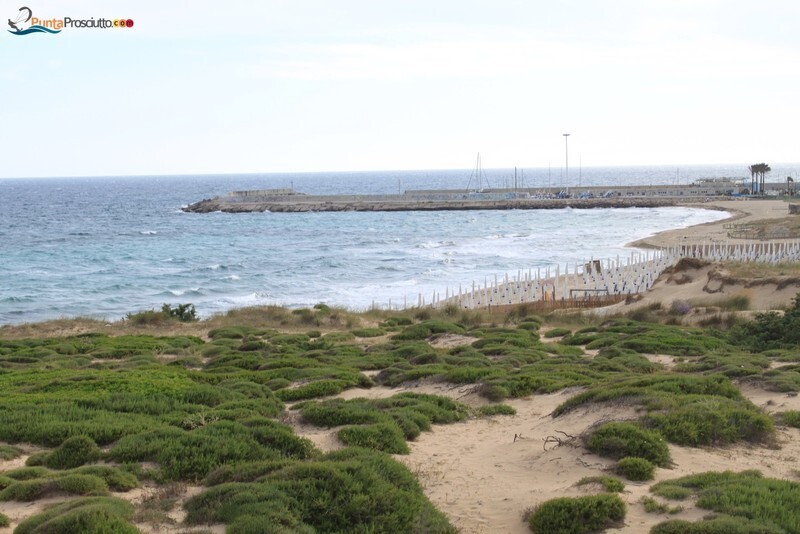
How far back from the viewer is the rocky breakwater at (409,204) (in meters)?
118

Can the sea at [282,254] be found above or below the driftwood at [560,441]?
below

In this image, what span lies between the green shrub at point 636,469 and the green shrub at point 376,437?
2.82m

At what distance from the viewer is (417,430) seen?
1157cm

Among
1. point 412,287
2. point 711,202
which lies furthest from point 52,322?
point 711,202

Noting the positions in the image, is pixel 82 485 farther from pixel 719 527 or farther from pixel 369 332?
pixel 369 332

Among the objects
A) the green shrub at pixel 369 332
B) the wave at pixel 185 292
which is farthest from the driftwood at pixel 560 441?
the wave at pixel 185 292

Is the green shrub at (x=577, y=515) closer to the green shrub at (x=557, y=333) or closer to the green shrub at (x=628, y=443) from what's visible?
the green shrub at (x=628, y=443)

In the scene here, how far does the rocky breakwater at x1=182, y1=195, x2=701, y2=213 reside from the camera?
118000 millimetres

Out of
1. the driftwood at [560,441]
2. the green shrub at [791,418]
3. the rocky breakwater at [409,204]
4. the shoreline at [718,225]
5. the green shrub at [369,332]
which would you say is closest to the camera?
the driftwood at [560,441]

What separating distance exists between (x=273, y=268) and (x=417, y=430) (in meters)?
49.1

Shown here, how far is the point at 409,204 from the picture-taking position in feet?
402

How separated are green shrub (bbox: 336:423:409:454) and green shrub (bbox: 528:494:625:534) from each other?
2.95m

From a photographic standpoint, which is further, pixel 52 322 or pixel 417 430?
pixel 52 322

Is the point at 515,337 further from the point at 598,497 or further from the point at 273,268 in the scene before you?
the point at 273,268
